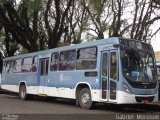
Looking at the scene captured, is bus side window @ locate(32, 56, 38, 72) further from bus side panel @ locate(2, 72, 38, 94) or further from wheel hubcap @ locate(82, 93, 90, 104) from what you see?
wheel hubcap @ locate(82, 93, 90, 104)

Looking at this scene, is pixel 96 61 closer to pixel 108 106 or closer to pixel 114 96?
pixel 114 96

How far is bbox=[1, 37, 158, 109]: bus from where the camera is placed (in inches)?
647

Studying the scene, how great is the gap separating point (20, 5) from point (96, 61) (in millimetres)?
15849

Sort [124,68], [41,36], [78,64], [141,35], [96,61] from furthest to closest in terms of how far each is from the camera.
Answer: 1. [41,36]
2. [141,35]
3. [78,64]
4. [96,61]
5. [124,68]

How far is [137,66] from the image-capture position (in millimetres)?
16781

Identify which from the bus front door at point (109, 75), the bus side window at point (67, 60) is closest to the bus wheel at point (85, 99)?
the bus front door at point (109, 75)

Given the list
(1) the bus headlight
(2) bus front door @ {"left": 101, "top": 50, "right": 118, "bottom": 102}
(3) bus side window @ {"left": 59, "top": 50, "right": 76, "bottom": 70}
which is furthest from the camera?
(3) bus side window @ {"left": 59, "top": 50, "right": 76, "bottom": 70}

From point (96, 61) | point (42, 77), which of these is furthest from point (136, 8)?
point (96, 61)

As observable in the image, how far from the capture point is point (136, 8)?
27250 mm

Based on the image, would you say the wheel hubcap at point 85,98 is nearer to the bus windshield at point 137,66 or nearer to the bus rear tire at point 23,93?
the bus windshield at point 137,66

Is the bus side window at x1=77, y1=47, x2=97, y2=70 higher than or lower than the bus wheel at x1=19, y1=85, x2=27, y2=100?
higher

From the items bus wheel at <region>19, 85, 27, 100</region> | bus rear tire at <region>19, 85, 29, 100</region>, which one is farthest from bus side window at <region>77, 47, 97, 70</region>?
bus wheel at <region>19, 85, 27, 100</region>

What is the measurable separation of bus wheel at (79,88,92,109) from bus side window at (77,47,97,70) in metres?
1.05

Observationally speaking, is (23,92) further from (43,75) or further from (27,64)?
(43,75)
